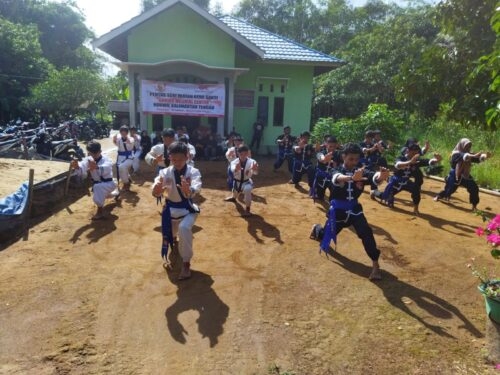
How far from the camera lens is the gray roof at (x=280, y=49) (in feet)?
50.1

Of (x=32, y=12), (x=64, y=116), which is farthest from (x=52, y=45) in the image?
(x=64, y=116)

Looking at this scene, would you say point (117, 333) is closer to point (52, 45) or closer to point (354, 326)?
point (354, 326)

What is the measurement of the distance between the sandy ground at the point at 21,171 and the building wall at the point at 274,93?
23.7 ft

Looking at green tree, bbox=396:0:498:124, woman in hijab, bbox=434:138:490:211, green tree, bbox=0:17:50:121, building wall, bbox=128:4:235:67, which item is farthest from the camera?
green tree, bbox=0:17:50:121

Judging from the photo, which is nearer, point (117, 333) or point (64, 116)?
point (117, 333)

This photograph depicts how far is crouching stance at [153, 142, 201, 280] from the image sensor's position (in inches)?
195

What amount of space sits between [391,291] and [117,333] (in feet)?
9.96

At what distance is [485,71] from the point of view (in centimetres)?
379

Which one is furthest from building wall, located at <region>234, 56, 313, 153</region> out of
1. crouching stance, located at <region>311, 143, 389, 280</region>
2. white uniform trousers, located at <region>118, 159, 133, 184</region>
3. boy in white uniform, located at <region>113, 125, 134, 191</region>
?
crouching stance, located at <region>311, 143, 389, 280</region>

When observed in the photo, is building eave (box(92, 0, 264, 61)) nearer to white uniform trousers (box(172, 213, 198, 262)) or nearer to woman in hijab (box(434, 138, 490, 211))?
woman in hijab (box(434, 138, 490, 211))

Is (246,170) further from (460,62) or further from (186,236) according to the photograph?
(460,62)

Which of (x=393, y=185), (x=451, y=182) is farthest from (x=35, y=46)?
(x=451, y=182)

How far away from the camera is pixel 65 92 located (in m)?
22.8

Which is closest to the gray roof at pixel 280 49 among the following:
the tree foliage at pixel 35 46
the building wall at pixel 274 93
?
the building wall at pixel 274 93
